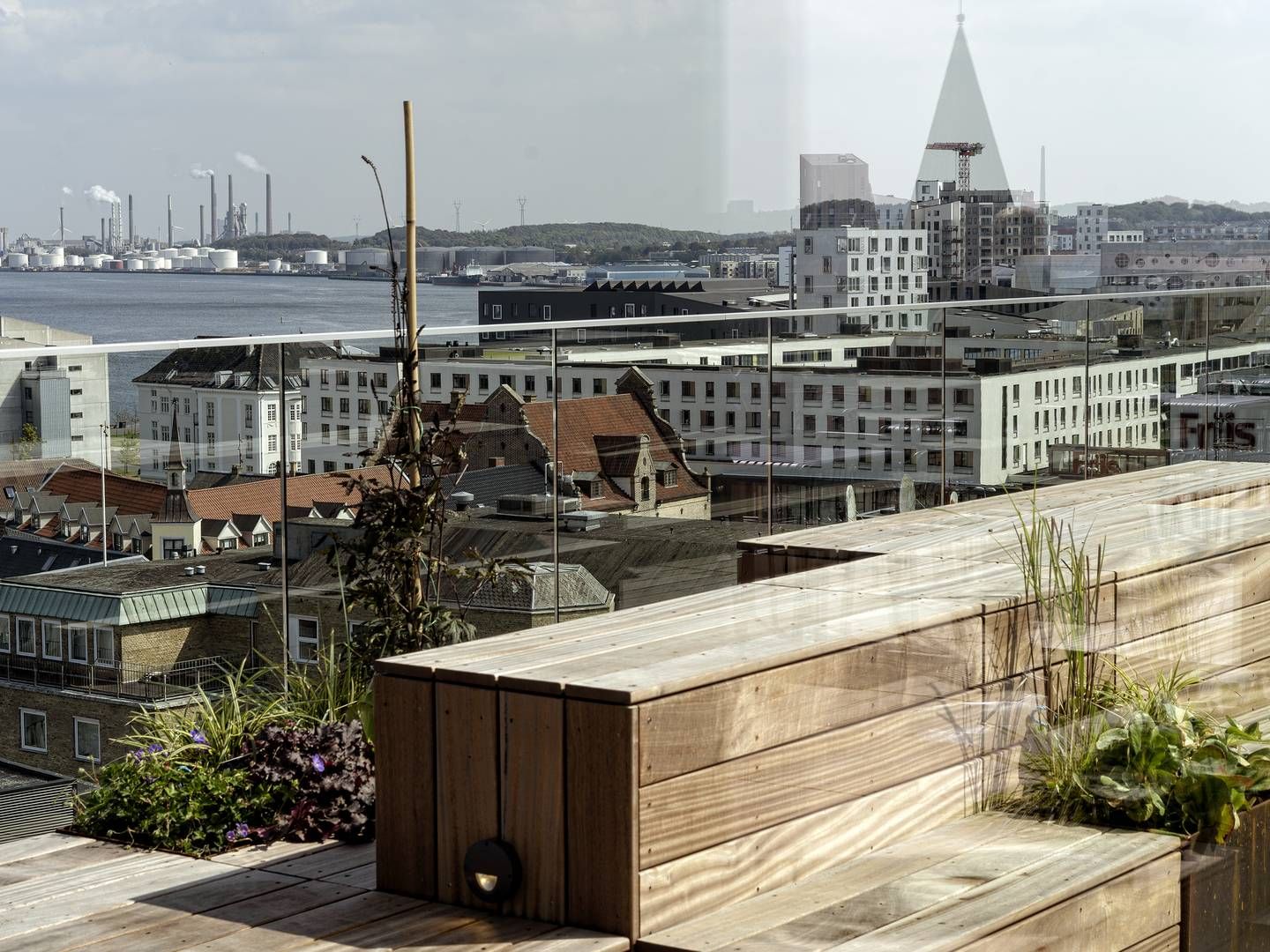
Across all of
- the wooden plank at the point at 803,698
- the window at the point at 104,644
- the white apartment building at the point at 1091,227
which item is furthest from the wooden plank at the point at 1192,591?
the window at the point at 104,644

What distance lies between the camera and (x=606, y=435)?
2.98 m

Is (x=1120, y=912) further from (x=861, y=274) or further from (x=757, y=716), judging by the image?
(x=861, y=274)

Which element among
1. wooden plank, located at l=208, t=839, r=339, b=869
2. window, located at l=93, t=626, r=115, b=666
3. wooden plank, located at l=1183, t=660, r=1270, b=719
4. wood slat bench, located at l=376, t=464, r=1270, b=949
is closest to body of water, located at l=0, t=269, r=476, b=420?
window, located at l=93, t=626, r=115, b=666

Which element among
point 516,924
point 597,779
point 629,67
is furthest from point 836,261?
point 516,924

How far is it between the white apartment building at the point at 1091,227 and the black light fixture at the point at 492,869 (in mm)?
1013

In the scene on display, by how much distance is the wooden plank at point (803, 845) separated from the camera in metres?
1.71

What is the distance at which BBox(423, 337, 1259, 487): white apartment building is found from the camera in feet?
9.78

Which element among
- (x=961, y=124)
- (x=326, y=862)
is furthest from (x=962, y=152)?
(x=326, y=862)

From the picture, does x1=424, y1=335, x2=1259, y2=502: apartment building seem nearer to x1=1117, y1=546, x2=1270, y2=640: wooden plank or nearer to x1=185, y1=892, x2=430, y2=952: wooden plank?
x1=1117, y1=546, x2=1270, y2=640: wooden plank

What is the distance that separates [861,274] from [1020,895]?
3.36 feet

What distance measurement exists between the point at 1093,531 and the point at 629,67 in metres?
0.93

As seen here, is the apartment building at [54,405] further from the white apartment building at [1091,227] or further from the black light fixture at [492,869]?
the white apartment building at [1091,227]

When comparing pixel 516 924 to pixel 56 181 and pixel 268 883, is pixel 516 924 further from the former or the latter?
pixel 56 181

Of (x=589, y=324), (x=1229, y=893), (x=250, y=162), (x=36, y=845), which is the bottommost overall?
(x=36, y=845)
